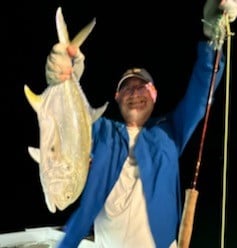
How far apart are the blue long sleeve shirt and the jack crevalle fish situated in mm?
61

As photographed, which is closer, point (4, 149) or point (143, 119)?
point (143, 119)

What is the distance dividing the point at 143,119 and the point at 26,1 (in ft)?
3.40

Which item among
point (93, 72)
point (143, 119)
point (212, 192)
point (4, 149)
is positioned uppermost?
point (93, 72)

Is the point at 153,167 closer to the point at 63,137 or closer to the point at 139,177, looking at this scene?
the point at 139,177

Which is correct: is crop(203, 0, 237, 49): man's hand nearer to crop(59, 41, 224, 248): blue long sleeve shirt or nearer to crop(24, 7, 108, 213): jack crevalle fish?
crop(59, 41, 224, 248): blue long sleeve shirt

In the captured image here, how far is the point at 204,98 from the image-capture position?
1835 millimetres

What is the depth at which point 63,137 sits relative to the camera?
1.81 m

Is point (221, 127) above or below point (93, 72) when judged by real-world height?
below

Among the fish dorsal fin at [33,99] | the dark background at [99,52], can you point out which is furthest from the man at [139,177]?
the dark background at [99,52]

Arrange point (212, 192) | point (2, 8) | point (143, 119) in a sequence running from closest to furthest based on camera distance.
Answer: point (143, 119) → point (2, 8) → point (212, 192)

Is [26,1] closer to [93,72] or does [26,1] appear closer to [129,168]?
[93,72]

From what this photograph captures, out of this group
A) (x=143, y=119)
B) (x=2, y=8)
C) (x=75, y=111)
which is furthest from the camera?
(x=2, y=8)

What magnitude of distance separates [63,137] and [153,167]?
28cm

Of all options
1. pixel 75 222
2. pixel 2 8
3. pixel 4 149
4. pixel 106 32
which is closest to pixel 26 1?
pixel 2 8
